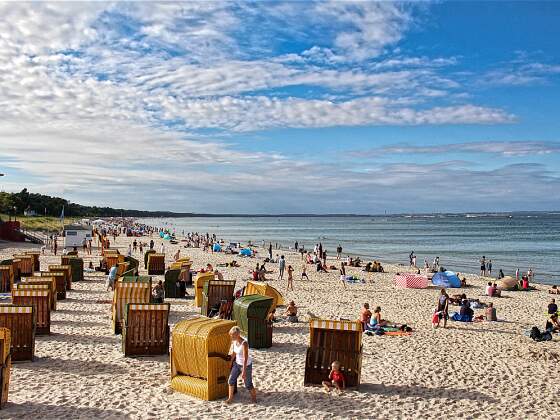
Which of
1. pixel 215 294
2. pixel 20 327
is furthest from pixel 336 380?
pixel 215 294

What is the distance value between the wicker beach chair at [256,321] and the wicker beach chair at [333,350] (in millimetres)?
2700

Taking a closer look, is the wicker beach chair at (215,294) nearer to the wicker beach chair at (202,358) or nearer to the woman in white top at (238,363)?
the wicker beach chair at (202,358)

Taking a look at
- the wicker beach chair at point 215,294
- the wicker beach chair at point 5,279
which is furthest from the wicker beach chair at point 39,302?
the wicker beach chair at point 5,279

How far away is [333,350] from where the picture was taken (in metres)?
9.54

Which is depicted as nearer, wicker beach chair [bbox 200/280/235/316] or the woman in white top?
the woman in white top

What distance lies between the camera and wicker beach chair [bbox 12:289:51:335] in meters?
12.8

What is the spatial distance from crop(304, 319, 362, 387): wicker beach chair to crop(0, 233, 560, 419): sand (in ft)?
0.89

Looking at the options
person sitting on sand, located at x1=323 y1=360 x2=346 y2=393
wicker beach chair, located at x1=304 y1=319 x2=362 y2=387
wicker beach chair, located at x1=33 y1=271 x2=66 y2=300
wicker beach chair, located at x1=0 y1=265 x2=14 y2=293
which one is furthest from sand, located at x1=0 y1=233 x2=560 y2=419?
wicker beach chair, located at x1=0 y1=265 x2=14 y2=293

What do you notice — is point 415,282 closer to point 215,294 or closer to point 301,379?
point 215,294

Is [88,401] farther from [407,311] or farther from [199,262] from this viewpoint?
[199,262]

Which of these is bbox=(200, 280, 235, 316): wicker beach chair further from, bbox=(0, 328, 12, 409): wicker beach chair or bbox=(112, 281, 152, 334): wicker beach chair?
bbox=(0, 328, 12, 409): wicker beach chair

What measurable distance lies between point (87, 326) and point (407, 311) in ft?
33.4

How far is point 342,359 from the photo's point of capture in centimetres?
949

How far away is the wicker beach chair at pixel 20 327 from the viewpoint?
10.4 metres
